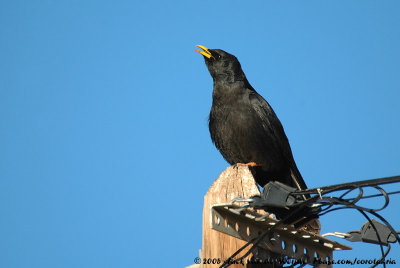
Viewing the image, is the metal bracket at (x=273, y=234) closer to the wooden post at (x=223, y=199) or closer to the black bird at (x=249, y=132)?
the wooden post at (x=223, y=199)

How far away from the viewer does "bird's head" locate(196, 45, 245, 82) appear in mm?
7973

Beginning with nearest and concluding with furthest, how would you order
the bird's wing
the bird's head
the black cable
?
1. the black cable
2. the bird's wing
3. the bird's head

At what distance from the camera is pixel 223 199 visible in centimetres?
460

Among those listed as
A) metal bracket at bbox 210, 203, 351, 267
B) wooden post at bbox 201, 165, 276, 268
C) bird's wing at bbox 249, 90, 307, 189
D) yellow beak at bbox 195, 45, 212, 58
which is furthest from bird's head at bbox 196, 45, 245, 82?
metal bracket at bbox 210, 203, 351, 267

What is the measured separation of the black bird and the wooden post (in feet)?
7.80

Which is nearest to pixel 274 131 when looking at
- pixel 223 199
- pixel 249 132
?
pixel 249 132

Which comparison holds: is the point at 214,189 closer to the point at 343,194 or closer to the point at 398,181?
the point at 343,194

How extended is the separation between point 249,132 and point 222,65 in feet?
4.52

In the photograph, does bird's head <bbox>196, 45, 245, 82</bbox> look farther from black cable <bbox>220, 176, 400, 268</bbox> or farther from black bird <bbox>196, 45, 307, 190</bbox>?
black cable <bbox>220, 176, 400, 268</bbox>

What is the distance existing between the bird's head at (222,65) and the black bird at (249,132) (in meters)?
0.02

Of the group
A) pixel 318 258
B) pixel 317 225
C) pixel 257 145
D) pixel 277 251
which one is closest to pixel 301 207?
pixel 277 251

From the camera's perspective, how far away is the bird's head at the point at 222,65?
7.97 meters

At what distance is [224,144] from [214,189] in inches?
111

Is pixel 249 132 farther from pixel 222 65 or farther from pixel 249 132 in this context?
pixel 222 65
